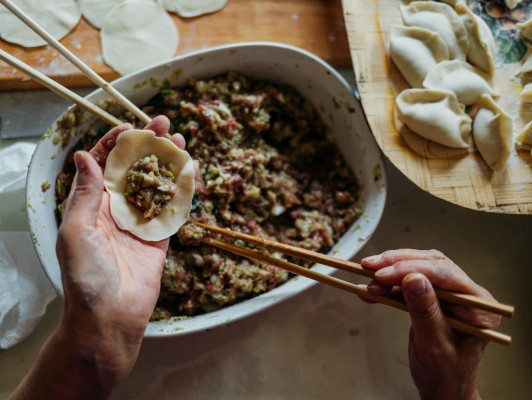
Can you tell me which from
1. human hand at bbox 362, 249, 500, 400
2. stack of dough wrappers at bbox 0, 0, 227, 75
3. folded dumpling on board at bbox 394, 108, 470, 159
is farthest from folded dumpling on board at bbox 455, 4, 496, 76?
stack of dough wrappers at bbox 0, 0, 227, 75

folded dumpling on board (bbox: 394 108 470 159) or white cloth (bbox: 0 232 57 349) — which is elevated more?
folded dumpling on board (bbox: 394 108 470 159)

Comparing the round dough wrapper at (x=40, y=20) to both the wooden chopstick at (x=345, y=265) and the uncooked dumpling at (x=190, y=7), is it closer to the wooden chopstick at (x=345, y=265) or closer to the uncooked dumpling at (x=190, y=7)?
the uncooked dumpling at (x=190, y=7)

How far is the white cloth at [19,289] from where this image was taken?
1.91m

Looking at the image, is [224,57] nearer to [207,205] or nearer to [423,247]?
[207,205]

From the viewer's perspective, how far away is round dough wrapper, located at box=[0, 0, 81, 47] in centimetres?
205

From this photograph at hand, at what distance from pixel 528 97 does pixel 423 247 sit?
82 centimetres

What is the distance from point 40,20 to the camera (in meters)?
2.08

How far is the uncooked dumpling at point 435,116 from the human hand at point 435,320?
1.88 feet

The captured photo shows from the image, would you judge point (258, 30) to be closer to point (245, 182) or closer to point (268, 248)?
point (245, 182)

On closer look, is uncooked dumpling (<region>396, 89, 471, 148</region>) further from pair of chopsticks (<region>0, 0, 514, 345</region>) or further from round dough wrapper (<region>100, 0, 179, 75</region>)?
round dough wrapper (<region>100, 0, 179, 75</region>)

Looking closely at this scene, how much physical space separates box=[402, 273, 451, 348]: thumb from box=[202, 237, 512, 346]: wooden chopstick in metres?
0.06

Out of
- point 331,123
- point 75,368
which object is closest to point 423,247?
point 331,123

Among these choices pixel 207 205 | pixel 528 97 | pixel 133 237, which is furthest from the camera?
pixel 528 97

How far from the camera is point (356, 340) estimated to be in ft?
7.02
